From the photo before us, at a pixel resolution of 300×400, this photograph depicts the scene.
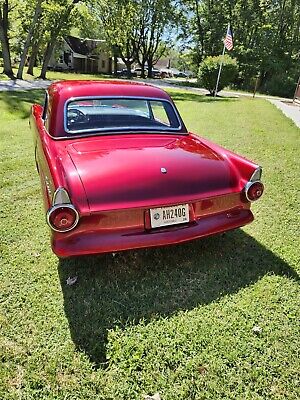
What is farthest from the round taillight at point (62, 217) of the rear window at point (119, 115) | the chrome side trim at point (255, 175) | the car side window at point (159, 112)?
the car side window at point (159, 112)

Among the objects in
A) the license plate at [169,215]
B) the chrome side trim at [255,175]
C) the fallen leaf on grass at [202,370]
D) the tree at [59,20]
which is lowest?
the fallen leaf on grass at [202,370]

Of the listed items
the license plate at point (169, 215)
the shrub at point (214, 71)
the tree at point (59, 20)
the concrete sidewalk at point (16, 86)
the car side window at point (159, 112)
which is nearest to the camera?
the license plate at point (169, 215)

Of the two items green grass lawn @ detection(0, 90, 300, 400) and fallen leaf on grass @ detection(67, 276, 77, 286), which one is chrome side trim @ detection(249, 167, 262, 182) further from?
fallen leaf on grass @ detection(67, 276, 77, 286)

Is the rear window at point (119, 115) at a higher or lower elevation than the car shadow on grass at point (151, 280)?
higher

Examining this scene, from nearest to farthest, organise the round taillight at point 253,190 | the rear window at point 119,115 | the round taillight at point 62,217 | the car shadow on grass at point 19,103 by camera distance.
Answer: the round taillight at point 62,217
the round taillight at point 253,190
the rear window at point 119,115
the car shadow on grass at point 19,103

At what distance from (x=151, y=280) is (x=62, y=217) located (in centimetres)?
96

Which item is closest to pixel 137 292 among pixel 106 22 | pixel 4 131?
pixel 4 131

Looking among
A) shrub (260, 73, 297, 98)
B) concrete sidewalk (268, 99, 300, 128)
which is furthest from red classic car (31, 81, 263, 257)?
shrub (260, 73, 297, 98)

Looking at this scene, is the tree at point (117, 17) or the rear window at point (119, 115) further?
the tree at point (117, 17)

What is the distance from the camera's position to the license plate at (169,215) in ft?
8.06

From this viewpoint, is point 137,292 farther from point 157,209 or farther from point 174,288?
point 157,209

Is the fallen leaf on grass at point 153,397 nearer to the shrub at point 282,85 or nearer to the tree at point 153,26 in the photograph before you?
the shrub at point 282,85

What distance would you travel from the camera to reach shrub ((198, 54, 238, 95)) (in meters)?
19.6

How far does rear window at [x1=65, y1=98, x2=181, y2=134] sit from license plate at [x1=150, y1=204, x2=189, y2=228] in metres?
1.15
